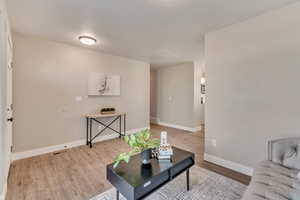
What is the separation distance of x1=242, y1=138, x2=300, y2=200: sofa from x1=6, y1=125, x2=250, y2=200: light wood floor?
0.67m

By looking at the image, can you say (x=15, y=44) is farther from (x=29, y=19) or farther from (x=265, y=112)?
(x=265, y=112)

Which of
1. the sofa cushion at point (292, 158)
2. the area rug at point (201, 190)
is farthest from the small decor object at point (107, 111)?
the sofa cushion at point (292, 158)

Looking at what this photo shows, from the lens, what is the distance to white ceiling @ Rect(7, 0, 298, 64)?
179 centimetres

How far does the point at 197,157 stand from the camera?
2.76 metres

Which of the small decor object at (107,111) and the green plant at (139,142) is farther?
the small decor object at (107,111)

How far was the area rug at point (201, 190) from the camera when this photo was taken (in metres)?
1.67

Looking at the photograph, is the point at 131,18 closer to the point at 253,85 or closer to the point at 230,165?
the point at 253,85

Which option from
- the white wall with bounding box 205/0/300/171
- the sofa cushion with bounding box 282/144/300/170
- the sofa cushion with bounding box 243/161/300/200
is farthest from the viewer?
the white wall with bounding box 205/0/300/171

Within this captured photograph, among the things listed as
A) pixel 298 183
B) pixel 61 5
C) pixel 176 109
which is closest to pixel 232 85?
pixel 298 183

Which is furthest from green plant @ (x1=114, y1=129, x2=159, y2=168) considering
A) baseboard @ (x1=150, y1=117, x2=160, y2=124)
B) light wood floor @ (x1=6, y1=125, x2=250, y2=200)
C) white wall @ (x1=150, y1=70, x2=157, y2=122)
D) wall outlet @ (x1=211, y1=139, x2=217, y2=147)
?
white wall @ (x1=150, y1=70, x2=157, y2=122)

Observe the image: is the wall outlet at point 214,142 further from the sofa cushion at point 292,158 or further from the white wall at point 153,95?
the white wall at point 153,95

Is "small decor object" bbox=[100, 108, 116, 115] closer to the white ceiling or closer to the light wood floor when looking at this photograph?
the light wood floor

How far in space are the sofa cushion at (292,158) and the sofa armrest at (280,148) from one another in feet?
0.11

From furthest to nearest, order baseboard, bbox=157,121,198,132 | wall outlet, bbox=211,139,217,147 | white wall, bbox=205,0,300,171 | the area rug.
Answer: baseboard, bbox=157,121,198,132 → wall outlet, bbox=211,139,217,147 → white wall, bbox=205,0,300,171 → the area rug
